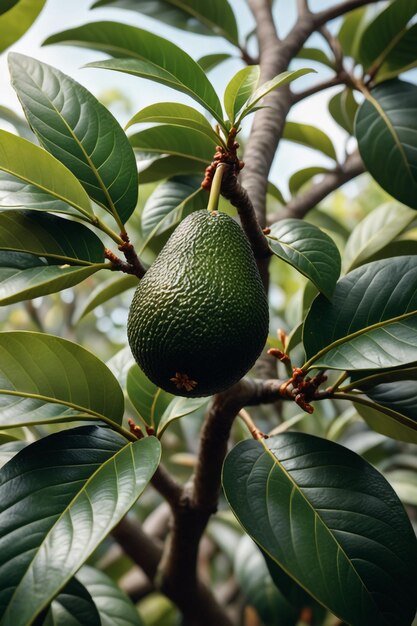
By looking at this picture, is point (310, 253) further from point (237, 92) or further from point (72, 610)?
point (72, 610)

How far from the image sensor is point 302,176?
1232mm

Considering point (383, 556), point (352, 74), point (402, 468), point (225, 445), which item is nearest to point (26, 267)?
point (225, 445)

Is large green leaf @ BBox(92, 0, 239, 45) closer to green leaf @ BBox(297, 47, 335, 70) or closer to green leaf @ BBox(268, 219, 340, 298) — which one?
green leaf @ BBox(297, 47, 335, 70)

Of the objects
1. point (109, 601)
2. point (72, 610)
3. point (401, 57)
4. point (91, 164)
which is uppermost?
point (401, 57)

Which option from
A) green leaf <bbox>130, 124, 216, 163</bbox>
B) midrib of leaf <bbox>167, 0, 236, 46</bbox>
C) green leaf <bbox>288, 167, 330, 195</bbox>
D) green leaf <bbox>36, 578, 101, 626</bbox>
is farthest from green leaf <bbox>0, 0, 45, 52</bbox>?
green leaf <bbox>36, 578, 101, 626</bbox>

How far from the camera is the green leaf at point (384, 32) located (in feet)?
3.28

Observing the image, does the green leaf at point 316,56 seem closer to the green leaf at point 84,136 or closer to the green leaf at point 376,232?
the green leaf at point 376,232

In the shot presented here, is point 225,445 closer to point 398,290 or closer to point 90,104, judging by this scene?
point 398,290

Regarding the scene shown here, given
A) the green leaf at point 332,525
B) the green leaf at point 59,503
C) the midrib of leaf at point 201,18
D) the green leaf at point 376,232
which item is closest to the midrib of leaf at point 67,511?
the green leaf at point 59,503

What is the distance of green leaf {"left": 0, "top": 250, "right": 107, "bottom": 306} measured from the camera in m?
0.61

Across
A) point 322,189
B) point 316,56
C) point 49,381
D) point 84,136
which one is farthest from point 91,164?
point 316,56

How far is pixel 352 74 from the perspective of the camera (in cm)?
114

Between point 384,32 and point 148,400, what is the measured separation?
717 millimetres

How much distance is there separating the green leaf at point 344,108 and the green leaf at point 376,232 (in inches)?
10.0
